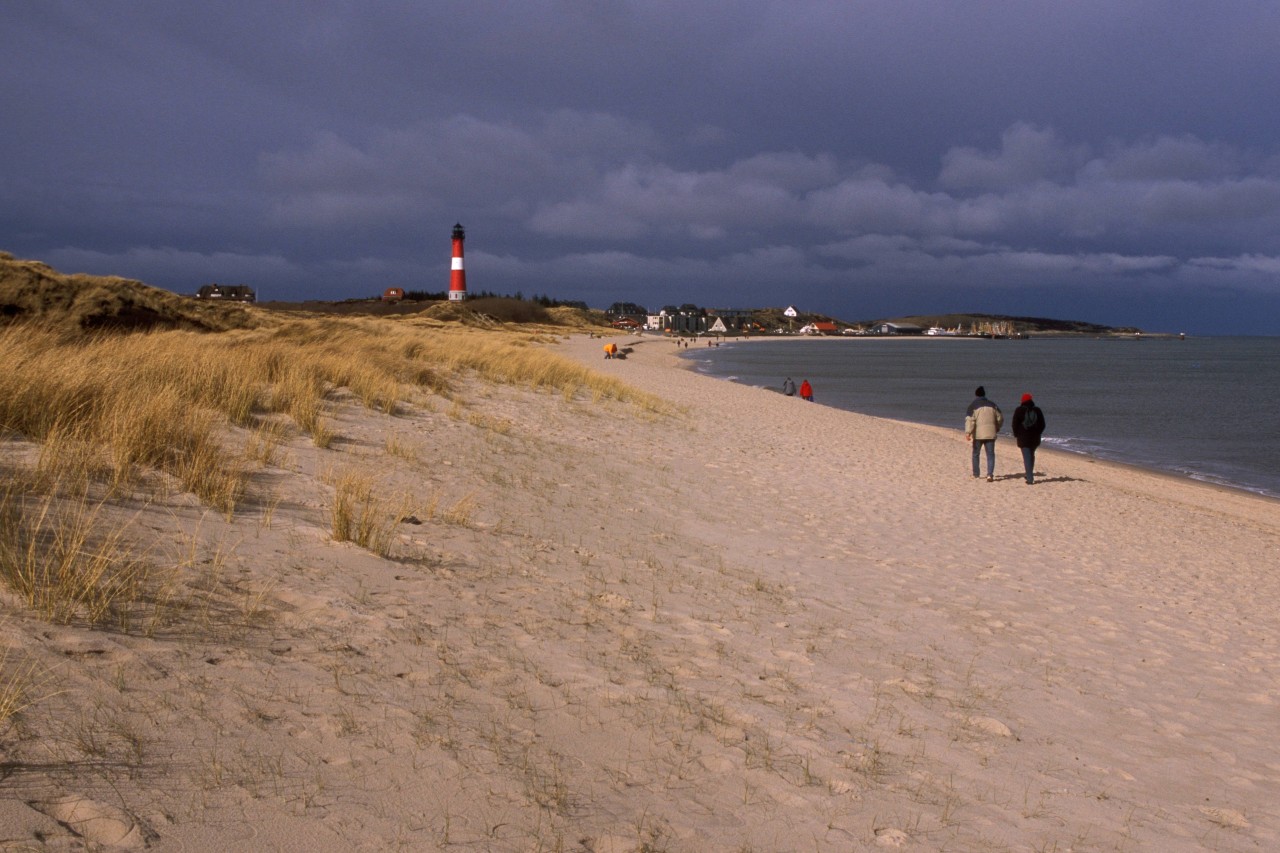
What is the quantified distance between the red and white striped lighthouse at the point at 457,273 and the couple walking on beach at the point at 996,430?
8328cm

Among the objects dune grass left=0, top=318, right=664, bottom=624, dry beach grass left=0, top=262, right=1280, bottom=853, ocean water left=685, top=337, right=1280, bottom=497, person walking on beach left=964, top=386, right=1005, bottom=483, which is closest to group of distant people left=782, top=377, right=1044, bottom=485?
person walking on beach left=964, top=386, right=1005, bottom=483

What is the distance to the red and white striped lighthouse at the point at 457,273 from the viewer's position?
95062 mm

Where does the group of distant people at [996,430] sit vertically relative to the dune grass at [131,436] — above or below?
below

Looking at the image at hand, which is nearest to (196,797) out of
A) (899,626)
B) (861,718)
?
(861,718)

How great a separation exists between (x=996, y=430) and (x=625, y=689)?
523 inches

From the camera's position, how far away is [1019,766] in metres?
4.46

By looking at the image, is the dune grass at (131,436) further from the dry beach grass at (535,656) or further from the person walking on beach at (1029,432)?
the person walking on beach at (1029,432)

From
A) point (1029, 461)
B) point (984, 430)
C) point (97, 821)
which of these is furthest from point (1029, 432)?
point (97, 821)

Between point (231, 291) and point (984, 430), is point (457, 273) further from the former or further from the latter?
point (984, 430)

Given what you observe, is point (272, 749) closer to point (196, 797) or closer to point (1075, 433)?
point (196, 797)

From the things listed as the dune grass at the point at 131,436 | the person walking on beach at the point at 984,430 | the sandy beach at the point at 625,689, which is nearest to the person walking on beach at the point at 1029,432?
the person walking on beach at the point at 984,430

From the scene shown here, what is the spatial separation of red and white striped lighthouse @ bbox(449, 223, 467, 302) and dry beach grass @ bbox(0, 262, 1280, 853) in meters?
87.5

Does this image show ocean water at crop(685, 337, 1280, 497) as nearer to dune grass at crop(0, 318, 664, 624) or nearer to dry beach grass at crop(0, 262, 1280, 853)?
dry beach grass at crop(0, 262, 1280, 853)

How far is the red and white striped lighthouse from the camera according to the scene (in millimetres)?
95062
